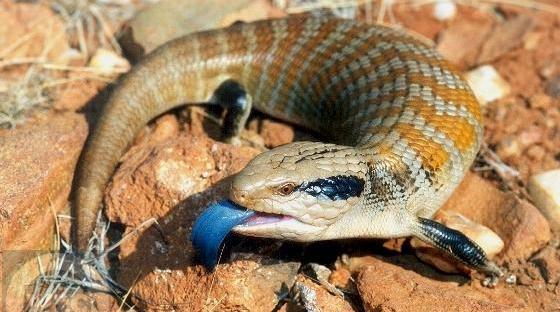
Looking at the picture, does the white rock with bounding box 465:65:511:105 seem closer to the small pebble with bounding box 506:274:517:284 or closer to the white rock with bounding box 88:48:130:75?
the small pebble with bounding box 506:274:517:284

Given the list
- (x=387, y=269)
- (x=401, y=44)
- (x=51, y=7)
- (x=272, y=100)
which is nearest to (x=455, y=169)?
(x=387, y=269)

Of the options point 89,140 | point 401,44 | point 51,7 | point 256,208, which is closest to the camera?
point 256,208

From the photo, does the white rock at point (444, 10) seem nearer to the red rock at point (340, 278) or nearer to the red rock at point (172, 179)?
the red rock at point (172, 179)

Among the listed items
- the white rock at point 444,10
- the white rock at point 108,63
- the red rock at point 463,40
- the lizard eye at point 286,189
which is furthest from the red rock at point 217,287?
the white rock at point 444,10

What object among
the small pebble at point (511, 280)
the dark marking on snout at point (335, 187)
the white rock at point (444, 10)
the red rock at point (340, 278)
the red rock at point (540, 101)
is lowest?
the small pebble at point (511, 280)

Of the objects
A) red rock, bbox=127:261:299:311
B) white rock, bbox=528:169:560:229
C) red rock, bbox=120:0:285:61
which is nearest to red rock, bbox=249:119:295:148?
red rock, bbox=120:0:285:61

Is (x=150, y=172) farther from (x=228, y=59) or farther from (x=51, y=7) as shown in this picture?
(x=51, y=7)
